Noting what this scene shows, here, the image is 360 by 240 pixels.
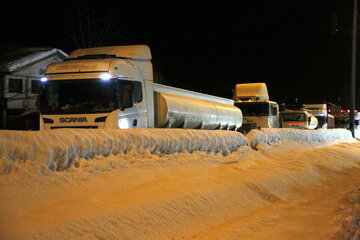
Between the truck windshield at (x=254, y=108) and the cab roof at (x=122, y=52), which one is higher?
the cab roof at (x=122, y=52)

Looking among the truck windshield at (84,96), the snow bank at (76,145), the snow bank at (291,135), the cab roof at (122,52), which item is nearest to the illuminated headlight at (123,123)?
the truck windshield at (84,96)

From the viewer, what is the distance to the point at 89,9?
35344 mm

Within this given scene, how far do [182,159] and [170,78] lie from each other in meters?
44.0

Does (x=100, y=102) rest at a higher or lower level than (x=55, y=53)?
lower

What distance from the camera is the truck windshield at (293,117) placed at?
32594 millimetres

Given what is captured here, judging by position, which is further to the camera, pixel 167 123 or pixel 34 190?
pixel 167 123

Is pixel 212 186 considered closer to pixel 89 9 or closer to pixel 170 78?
pixel 89 9

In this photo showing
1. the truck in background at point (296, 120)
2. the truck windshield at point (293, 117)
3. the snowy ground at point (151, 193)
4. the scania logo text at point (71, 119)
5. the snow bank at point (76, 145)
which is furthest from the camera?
the truck windshield at point (293, 117)

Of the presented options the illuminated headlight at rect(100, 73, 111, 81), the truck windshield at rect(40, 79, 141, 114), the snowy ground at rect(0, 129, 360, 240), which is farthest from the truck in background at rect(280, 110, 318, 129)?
the illuminated headlight at rect(100, 73, 111, 81)

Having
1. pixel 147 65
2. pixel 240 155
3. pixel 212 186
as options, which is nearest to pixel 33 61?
pixel 147 65

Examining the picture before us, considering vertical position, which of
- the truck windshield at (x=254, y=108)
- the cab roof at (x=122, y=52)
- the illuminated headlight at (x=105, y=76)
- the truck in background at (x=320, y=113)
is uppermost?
the cab roof at (x=122, y=52)

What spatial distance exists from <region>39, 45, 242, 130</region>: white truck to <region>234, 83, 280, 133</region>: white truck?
10784mm

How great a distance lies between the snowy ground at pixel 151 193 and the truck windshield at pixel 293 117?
2182cm

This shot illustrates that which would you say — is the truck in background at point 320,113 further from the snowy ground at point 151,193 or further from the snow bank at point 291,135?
the snowy ground at point 151,193
